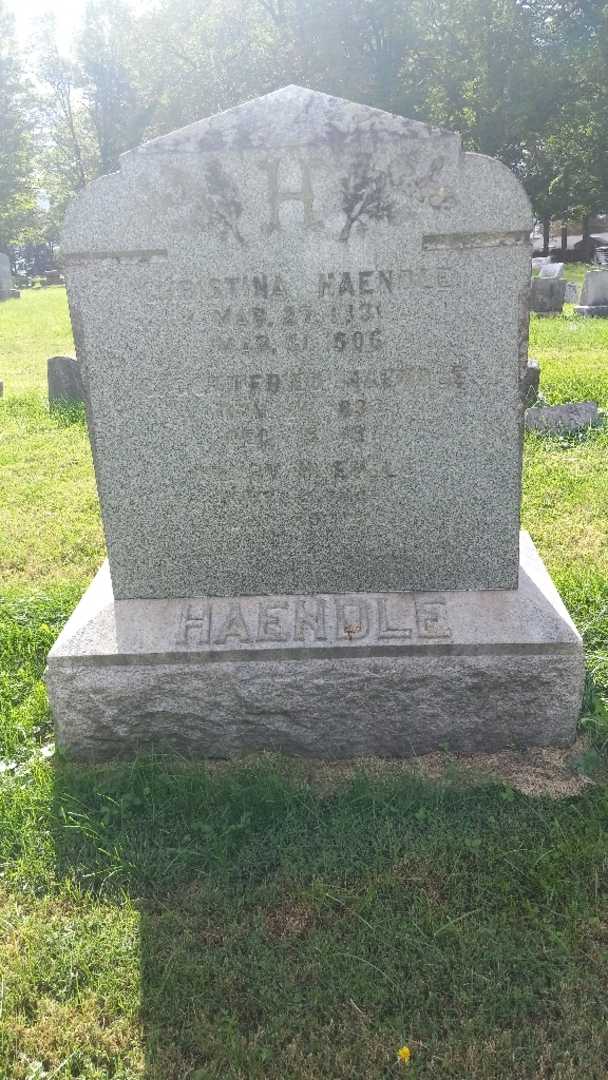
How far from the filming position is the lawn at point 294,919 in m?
2.08

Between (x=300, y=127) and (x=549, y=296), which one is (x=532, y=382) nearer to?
(x=300, y=127)

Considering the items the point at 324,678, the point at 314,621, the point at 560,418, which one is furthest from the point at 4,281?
the point at 324,678

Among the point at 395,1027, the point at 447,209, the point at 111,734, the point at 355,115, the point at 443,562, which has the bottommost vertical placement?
the point at 395,1027

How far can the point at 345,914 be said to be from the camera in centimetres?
244

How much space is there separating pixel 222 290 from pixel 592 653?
7.23 feet

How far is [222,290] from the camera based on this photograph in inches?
116

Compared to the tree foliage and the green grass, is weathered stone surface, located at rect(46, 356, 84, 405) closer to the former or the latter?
the green grass

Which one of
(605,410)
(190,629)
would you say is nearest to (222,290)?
(190,629)

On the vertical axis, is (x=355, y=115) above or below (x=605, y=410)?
above

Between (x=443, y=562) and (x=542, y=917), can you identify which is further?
(x=443, y=562)

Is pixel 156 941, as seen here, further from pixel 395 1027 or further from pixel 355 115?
pixel 355 115

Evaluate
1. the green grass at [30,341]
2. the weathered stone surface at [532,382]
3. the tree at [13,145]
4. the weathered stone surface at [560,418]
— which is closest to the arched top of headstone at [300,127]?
the weathered stone surface at [560,418]

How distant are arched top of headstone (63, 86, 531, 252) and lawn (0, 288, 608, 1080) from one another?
1917 mm

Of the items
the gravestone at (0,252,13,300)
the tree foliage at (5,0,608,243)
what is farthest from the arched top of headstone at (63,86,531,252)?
the tree foliage at (5,0,608,243)
